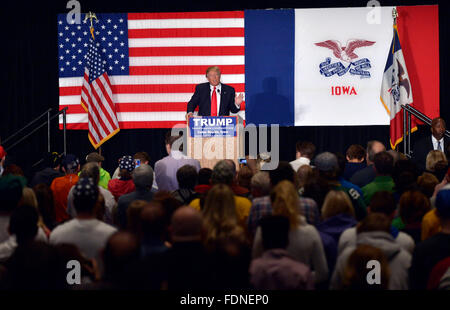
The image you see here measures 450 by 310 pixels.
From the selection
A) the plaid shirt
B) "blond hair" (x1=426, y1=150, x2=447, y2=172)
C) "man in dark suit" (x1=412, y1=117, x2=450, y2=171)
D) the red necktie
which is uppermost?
the red necktie

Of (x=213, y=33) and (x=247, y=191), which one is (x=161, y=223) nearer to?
(x=247, y=191)

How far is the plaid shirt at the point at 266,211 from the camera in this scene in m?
4.39

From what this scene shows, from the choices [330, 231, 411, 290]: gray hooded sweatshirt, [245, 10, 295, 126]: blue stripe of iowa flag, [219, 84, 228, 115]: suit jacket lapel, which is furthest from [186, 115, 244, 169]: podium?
[330, 231, 411, 290]: gray hooded sweatshirt

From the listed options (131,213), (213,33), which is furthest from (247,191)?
(213,33)

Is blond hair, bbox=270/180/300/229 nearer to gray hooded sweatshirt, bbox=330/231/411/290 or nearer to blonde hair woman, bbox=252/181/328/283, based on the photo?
blonde hair woman, bbox=252/181/328/283

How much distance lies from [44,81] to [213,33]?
3178 millimetres

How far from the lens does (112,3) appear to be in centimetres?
1092

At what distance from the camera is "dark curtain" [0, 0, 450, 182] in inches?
429

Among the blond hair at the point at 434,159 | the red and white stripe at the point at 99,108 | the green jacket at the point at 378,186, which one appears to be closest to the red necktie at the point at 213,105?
the red and white stripe at the point at 99,108

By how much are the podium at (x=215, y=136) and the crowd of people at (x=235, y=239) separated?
2944mm

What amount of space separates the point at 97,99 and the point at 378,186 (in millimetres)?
6320

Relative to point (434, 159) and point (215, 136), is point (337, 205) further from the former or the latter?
point (215, 136)

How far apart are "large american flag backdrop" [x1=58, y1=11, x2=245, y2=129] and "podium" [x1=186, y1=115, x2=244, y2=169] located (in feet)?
8.50

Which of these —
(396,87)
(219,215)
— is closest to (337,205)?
(219,215)
